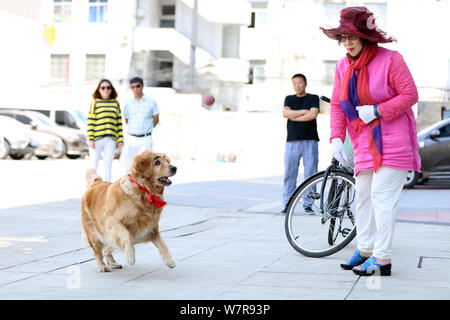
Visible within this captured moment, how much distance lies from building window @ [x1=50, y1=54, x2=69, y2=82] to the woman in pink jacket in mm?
38446

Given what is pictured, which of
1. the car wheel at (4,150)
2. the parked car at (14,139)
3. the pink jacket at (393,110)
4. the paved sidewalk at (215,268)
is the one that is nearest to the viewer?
the paved sidewalk at (215,268)

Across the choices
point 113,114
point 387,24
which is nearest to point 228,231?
point 113,114

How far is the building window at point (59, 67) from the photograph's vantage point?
43.1m

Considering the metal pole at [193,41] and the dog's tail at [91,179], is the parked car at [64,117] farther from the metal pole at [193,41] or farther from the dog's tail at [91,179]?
the dog's tail at [91,179]

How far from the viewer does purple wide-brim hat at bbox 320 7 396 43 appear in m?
5.84

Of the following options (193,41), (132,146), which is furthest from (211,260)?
(193,41)

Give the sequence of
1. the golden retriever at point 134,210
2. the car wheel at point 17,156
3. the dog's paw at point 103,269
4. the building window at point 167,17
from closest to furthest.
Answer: the golden retriever at point 134,210
the dog's paw at point 103,269
the car wheel at point 17,156
the building window at point 167,17

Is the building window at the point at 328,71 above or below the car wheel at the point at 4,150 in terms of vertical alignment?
above

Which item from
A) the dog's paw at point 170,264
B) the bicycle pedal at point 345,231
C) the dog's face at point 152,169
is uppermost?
the dog's face at point 152,169

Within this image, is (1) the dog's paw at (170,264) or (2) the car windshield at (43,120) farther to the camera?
(2) the car windshield at (43,120)

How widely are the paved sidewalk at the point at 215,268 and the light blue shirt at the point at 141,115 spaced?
2698 millimetres

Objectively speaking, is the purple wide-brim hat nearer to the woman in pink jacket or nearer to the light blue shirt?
the woman in pink jacket

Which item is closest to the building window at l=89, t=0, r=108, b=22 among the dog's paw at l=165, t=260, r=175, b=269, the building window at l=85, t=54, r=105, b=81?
the building window at l=85, t=54, r=105, b=81

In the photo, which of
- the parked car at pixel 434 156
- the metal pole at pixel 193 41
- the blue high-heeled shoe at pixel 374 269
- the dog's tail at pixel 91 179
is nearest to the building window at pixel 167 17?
the metal pole at pixel 193 41
